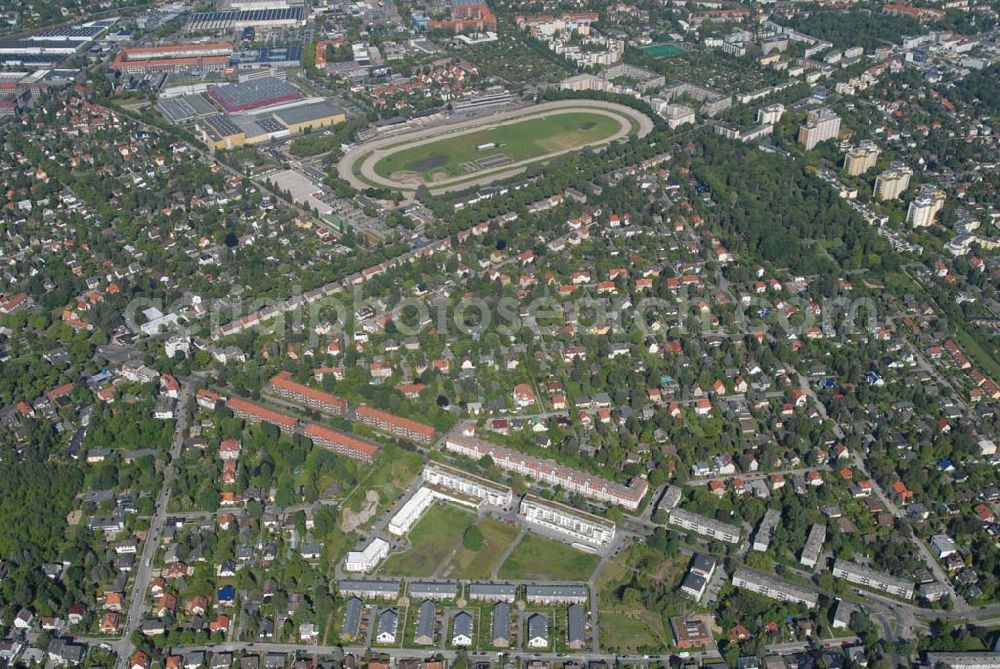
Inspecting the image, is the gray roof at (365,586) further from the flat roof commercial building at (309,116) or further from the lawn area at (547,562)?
the flat roof commercial building at (309,116)

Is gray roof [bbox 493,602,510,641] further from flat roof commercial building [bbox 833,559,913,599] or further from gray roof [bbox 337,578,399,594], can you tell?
flat roof commercial building [bbox 833,559,913,599]

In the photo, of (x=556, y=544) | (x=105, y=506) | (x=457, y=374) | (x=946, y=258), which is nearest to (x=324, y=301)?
(x=457, y=374)

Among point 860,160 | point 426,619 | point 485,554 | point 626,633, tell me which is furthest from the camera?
point 860,160

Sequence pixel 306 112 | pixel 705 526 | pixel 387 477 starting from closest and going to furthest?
pixel 705 526
pixel 387 477
pixel 306 112

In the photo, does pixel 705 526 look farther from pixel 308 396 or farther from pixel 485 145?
pixel 485 145

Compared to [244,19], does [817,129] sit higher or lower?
lower

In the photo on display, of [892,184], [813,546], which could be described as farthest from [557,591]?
[892,184]

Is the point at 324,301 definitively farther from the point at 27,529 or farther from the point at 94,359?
the point at 27,529
